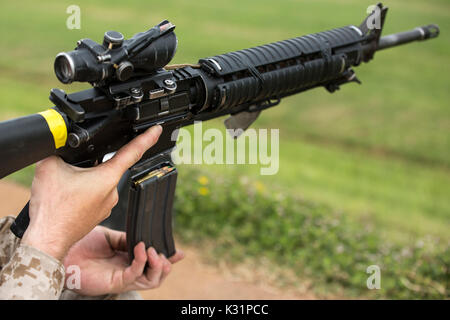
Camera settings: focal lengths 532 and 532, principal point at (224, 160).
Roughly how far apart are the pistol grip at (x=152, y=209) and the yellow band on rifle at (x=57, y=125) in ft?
1.85

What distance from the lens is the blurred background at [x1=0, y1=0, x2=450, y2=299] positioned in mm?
4152

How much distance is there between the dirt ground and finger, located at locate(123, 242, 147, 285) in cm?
142

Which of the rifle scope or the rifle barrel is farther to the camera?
the rifle barrel

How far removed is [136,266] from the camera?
2463 millimetres

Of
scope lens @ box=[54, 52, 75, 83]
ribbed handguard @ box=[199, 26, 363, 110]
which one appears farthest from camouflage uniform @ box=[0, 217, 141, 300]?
ribbed handguard @ box=[199, 26, 363, 110]

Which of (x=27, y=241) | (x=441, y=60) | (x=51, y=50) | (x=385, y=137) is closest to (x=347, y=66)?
(x=27, y=241)

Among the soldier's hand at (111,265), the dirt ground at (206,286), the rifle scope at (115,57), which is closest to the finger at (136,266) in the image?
the soldier's hand at (111,265)

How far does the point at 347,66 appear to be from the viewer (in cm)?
286

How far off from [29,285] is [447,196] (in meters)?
5.06

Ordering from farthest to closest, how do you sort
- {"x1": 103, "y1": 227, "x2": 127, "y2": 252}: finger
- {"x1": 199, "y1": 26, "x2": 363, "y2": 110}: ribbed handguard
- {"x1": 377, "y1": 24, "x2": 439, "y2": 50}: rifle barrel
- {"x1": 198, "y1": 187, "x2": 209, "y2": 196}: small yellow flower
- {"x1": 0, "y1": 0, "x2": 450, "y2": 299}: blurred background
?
{"x1": 198, "y1": 187, "x2": 209, "y2": 196}: small yellow flower < {"x1": 0, "y1": 0, "x2": 450, "y2": 299}: blurred background < {"x1": 377, "y1": 24, "x2": 439, "y2": 50}: rifle barrel < {"x1": 103, "y1": 227, "x2": 127, "y2": 252}: finger < {"x1": 199, "y1": 26, "x2": 363, "y2": 110}: ribbed handguard

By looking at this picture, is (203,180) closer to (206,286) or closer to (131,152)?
(206,286)

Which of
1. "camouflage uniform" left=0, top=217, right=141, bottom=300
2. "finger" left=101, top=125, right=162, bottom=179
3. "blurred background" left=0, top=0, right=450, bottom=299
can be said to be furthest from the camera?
"blurred background" left=0, top=0, right=450, bottom=299

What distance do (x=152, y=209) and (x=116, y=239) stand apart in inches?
11.1

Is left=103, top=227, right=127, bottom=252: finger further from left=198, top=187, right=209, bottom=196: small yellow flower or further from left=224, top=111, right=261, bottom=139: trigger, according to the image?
left=198, top=187, right=209, bottom=196: small yellow flower
